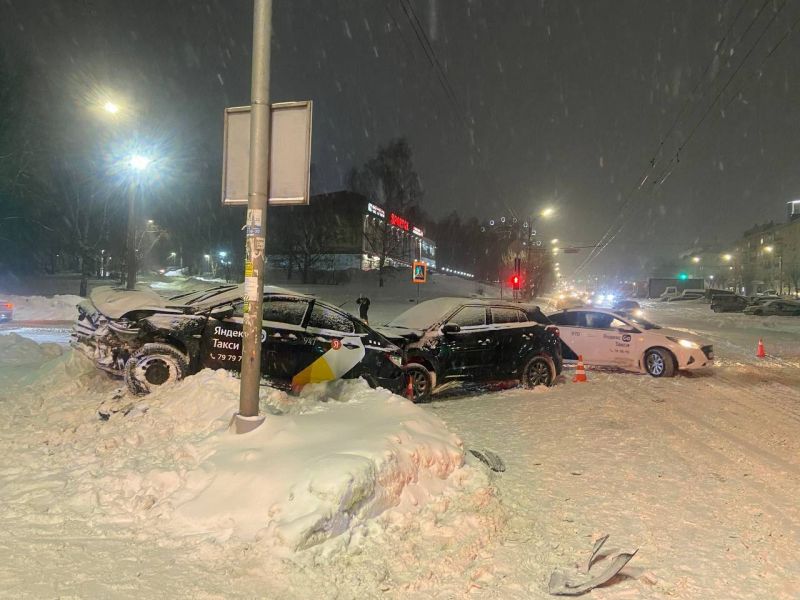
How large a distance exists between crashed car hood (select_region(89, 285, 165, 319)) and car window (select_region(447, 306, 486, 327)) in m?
4.55

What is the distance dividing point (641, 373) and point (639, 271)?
518ft

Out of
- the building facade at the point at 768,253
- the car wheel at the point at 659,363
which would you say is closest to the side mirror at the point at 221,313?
the car wheel at the point at 659,363

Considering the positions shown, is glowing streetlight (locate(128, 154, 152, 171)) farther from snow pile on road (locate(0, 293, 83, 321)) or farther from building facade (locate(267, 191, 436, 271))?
building facade (locate(267, 191, 436, 271))

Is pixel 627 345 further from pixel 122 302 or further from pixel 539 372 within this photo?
pixel 122 302

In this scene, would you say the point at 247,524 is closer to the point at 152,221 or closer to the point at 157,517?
the point at 157,517

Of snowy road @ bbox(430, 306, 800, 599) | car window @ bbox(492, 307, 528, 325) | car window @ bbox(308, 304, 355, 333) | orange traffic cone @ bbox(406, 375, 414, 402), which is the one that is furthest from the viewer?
car window @ bbox(492, 307, 528, 325)

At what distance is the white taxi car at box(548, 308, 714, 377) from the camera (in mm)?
12141

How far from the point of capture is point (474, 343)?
9.37 meters

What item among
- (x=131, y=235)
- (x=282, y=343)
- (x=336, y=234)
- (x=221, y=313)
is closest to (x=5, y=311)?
(x=131, y=235)

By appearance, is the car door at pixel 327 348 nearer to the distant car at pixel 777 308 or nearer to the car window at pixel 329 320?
the car window at pixel 329 320

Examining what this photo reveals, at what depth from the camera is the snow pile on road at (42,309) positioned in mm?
22875

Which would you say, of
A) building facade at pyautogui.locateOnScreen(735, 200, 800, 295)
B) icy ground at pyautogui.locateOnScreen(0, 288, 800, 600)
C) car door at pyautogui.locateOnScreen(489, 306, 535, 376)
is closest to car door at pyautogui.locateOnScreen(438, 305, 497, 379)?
car door at pyautogui.locateOnScreen(489, 306, 535, 376)

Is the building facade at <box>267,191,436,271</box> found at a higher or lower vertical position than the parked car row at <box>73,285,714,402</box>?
higher

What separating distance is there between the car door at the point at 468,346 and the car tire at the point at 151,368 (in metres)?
3.97
